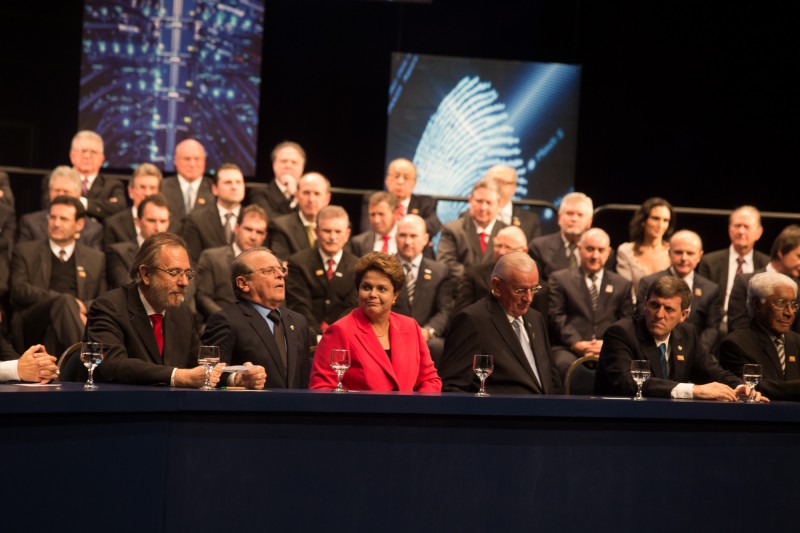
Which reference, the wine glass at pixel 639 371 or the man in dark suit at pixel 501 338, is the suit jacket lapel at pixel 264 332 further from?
the wine glass at pixel 639 371

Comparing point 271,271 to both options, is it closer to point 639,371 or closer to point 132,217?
point 639,371

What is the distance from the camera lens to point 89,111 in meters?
9.68

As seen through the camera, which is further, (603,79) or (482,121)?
(603,79)

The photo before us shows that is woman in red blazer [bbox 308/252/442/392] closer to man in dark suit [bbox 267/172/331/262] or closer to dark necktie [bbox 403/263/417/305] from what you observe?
dark necktie [bbox 403/263/417/305]

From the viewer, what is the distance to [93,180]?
822cm

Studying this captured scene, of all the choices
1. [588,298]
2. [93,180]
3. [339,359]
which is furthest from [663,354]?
[93,180]

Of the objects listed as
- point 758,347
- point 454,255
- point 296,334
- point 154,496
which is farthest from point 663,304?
point 454,255

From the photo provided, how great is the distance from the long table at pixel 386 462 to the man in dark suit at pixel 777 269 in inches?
125

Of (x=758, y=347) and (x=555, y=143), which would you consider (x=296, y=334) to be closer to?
(x=758, y=347)

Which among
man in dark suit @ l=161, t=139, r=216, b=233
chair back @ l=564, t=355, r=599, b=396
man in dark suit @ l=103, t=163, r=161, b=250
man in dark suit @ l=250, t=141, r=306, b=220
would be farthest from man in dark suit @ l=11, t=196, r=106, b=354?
chair back @ l=564, t=355, r=599, b=396

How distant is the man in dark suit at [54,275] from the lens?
6527mm

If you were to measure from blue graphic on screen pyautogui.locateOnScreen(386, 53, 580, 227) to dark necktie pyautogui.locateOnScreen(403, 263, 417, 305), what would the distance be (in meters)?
3.27

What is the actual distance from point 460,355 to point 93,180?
4423mm

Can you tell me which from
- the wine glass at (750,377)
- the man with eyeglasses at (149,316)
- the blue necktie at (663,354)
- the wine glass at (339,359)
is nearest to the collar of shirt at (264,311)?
the man with eyeglasses at (149,316)
